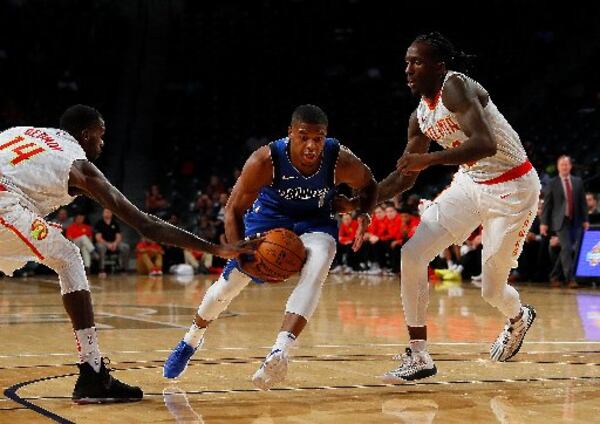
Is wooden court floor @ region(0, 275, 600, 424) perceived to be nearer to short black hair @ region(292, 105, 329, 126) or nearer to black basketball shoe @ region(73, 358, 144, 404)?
black basketball shoe @ region(73, 358, 144, 404)

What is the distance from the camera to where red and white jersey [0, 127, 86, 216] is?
18.2 feet

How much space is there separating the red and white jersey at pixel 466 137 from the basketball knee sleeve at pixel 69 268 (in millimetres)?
2428

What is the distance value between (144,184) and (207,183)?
1574 millimetres

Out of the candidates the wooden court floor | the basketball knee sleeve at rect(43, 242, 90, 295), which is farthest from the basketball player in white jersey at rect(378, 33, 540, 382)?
the basketball knee sleeve at rect(43, 242, 90, 295)

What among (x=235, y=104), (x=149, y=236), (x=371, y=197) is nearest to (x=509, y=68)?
(x=235, y=104)

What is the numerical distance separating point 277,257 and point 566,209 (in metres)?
11.2

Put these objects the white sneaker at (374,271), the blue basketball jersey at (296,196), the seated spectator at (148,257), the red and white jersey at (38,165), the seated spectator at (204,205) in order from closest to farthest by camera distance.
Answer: the red and white jersey at (38,165) < the blue basketball jersey at (296,196) < the white sneaker at (374,271) < the seated spectator at (148,257) < the seated spectator at (204,205)

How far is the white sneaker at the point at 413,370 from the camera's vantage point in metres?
6.36

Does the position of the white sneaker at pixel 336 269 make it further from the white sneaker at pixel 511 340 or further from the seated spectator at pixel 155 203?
the white sneaker at pixel 511 340

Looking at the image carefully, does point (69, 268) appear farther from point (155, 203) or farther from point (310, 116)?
point (155, 203)

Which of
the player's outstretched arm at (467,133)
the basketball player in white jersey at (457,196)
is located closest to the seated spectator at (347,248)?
the basketball player in white jersey at (457,196)

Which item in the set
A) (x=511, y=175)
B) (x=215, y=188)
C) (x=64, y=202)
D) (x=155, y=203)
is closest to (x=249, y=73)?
(x=215, y=188)

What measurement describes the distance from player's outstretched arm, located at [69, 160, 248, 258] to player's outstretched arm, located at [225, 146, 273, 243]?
800 mm

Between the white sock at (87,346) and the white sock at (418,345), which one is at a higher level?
the white sock at (87,346)
